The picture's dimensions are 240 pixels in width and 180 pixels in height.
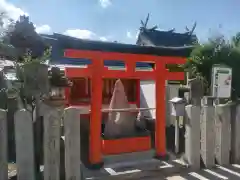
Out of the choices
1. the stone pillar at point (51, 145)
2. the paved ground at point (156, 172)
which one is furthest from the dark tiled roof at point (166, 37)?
the stone pillar at point (51, 145)

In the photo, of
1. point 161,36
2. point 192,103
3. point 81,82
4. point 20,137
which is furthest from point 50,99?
point 161,36

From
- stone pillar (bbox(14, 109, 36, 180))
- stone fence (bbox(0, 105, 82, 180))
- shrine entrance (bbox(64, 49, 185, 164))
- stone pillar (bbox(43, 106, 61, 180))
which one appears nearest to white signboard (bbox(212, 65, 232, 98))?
shrine entrance (bbox(64, 49, 185, 164))

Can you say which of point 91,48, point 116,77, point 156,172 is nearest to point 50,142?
point 116,77

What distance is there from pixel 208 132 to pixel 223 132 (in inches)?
16.9

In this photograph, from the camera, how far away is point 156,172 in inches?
191

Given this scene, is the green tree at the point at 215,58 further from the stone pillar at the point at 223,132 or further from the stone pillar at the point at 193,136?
the stone pillar at the point at 193,136

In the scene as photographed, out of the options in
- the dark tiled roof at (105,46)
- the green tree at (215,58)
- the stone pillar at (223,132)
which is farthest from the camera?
the dark tiled roof at (105,46)

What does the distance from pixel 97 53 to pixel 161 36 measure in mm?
15774

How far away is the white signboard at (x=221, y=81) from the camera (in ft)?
16.9

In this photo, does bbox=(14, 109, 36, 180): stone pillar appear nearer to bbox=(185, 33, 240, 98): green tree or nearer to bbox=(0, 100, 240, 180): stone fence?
bbox=(0, 100, 240, 180): stone fence

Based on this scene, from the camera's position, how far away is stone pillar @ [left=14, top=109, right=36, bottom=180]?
3688mm

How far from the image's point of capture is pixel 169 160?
548 centimetres

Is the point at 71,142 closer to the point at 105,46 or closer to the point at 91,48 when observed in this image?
the point at 91,48

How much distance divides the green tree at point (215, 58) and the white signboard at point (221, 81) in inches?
13.7
